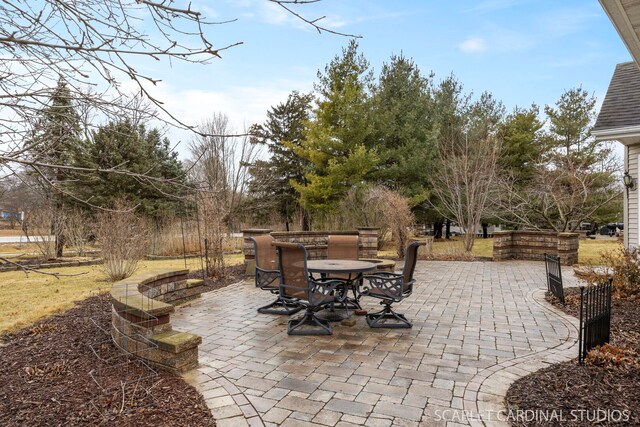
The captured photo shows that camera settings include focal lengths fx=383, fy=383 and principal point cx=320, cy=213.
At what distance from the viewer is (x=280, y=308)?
5.64 meters

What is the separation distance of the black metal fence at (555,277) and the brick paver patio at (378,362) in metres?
0.27

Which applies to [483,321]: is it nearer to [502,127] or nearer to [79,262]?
[79,262]

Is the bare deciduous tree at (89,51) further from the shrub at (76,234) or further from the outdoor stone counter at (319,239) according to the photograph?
the shrub at (76,234)

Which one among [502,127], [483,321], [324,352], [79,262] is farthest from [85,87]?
[502,127]

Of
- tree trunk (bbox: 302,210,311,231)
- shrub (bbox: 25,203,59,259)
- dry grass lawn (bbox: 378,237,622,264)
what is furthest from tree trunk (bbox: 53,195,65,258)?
dry grass lawn (bbox: 378,237,622,264)

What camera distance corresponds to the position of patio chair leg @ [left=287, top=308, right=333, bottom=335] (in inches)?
173

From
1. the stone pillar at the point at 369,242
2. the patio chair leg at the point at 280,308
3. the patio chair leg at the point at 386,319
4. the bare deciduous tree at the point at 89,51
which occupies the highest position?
the bare deciduous tree at the point at 89,51

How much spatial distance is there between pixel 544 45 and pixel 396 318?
7.23 metres

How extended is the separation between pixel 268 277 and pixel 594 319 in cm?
380

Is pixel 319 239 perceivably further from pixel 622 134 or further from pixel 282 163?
pixel 282 163

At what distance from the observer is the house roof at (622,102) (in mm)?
8143

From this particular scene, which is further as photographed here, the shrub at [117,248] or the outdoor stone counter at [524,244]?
the outdoor stone counter at [524,244]

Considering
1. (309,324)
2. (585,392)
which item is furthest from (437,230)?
(585,392)

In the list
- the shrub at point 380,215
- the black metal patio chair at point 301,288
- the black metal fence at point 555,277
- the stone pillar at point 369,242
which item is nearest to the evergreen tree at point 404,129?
the shrub at point 380,215
